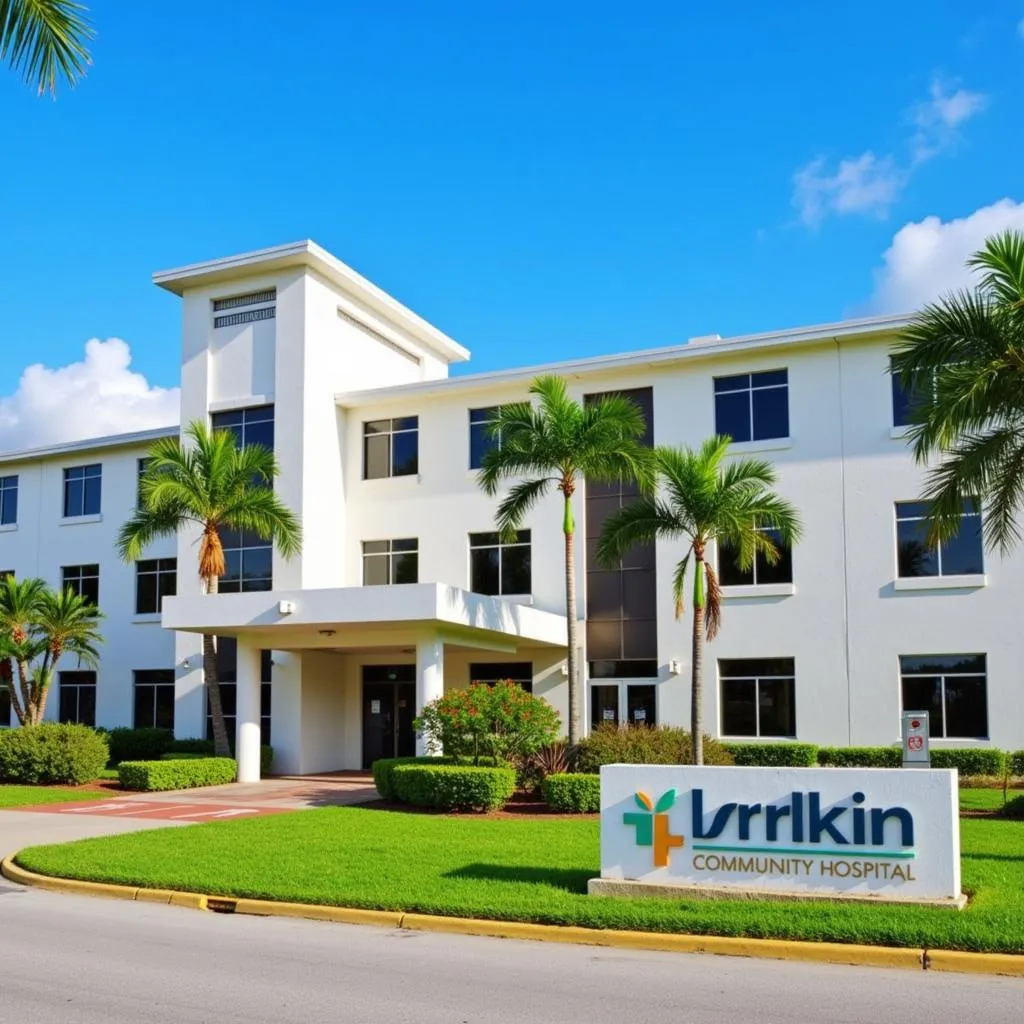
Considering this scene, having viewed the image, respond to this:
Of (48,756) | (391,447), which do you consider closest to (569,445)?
(391,447)

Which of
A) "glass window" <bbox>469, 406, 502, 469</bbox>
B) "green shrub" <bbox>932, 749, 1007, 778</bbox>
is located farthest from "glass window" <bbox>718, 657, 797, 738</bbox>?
"glass window" <bbox>469, 406, 502, 469</bbox>

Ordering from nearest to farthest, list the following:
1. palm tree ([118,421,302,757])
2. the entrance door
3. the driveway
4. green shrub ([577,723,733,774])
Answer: the driveway
green shrub ([577,723,733,774])
palm tree ([118,421,302,757])
the entrance door

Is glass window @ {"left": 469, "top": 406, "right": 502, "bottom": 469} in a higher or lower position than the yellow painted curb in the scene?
higher

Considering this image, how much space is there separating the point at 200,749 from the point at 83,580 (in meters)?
9.35

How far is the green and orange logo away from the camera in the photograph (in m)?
11.6

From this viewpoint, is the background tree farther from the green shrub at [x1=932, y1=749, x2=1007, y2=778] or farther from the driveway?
the green shrub at [x1=932, y1=749, x2=1007, y2=778]

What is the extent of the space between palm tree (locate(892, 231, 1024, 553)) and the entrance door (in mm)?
17655

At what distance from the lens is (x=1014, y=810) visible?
1864cm

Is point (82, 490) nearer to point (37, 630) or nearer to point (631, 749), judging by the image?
point (37, 630)

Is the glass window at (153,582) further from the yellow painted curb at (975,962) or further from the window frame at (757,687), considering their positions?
the yellow painted curb at (975,962)

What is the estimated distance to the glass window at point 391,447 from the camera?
32.1m

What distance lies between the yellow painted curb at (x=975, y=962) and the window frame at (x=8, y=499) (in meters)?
35.8

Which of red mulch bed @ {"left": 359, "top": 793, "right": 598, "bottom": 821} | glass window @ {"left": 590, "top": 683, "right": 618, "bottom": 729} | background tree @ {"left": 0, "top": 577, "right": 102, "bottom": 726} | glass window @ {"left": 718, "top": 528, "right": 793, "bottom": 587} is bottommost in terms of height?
red mulch bed @ {"left": 359, "top": 793, "right": 598, "bottom": 821}

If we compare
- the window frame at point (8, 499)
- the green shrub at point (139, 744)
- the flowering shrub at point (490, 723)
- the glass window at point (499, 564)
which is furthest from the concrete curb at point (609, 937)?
the window frame at point (8, 499)
